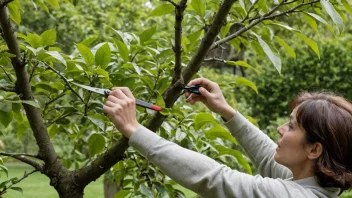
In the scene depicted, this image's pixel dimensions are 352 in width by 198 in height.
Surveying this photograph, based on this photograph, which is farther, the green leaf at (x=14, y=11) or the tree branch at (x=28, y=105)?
the green leaf at (x=14, y=11)

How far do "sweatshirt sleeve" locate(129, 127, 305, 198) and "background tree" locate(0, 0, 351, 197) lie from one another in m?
0.19

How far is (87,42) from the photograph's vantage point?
1510 millimetres

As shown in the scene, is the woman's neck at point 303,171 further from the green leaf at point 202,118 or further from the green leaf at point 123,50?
the green leaf at point 123,50

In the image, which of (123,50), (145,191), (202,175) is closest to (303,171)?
(202,175)

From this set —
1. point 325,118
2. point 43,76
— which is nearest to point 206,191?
point 325,118

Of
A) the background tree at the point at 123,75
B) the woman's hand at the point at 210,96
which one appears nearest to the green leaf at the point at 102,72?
the background tree at the point at 123,75

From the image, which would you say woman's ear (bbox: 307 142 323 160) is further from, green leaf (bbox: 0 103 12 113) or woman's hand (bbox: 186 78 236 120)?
green leaf (bbox: 0 103 12 113)

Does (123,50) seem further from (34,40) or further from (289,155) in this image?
(289,155)

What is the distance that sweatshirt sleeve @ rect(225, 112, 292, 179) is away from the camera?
1.42 m

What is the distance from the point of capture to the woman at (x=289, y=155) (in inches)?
38.9

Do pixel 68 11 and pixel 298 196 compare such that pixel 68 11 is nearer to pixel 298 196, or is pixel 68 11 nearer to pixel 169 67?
pixel 169 67

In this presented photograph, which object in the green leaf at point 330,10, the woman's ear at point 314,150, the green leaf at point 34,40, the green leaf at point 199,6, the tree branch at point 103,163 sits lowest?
the tree branch at point 103,163

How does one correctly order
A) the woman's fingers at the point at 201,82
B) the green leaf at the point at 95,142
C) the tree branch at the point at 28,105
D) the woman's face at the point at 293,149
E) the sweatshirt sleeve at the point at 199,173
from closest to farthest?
the sweatshirt sleeve at the point at 199,173 → the woman's face at the point at 293,149 → the tree branch at the point at 28,105 → the woman's fingers at the point at 201,82 → the green leaf at the point at 95,142

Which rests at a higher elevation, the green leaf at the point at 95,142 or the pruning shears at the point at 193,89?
the pruning shears at the point at 193,89
